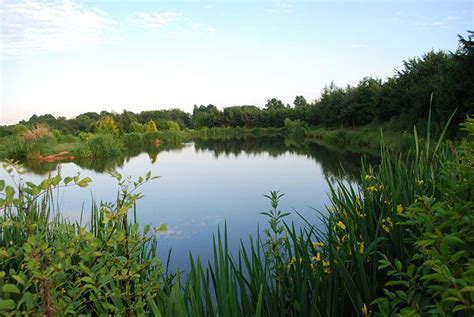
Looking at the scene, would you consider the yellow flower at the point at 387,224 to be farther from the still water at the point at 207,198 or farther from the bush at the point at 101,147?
the bush at the point at 101,147

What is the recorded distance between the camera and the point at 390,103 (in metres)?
23.6

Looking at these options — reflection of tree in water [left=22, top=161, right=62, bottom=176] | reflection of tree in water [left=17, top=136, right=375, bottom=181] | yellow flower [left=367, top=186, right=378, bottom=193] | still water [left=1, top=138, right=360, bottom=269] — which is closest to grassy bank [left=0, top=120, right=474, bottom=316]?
yellow flower [left=367, top=186, right=378, bottom=193]

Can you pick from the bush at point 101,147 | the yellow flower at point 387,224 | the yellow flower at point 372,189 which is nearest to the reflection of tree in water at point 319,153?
the yellow flower at point 372,189

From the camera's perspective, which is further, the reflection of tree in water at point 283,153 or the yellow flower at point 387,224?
the reflection of tree in water at point 283,153

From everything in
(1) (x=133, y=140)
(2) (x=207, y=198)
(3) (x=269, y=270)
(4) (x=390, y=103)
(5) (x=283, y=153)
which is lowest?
(2) (x=207, y=198)

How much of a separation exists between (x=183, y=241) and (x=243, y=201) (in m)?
3.16

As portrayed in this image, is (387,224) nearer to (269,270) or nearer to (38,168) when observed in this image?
(269,270)

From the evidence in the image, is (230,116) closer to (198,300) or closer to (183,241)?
(183,241)

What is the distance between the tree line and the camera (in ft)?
42.4

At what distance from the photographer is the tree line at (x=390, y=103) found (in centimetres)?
1294

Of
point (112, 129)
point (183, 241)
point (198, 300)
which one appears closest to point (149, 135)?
point (112, 129)

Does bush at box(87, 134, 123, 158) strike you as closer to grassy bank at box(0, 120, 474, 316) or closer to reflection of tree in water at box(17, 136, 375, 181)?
reflection of tree in water at box(17, 136, 375, 181)

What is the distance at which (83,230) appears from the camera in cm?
133

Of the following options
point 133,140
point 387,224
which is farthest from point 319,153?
point 133,140
